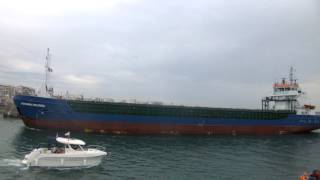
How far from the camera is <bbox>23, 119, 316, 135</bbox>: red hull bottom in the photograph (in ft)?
170

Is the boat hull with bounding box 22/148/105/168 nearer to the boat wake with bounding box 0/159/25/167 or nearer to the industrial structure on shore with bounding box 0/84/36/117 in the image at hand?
the boat wake with bounding box 0/159/25/167

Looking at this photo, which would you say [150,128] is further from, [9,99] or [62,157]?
[9,99]

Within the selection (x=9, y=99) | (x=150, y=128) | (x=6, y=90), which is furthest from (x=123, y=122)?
(x=6, y=90)

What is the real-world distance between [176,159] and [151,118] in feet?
74.5

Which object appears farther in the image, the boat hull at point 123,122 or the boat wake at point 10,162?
the boat hull at point 123,122

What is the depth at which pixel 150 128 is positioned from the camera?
5650 cm


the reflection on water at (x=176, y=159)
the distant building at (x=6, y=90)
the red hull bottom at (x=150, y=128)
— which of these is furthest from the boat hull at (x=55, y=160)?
the distant building at (x=6, y=90)

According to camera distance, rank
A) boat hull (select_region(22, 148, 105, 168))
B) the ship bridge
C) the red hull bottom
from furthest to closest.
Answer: the ship bridge
the red hull bottom
boat hull (select_region(22, 148, 105, 168))

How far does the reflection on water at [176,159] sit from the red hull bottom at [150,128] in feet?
8.70

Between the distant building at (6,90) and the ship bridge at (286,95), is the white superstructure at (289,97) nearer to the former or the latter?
the ship bridge at (286,95)

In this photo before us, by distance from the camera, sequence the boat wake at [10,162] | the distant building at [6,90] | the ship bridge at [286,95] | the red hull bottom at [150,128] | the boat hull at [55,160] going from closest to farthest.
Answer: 1. the boat hull at [55,160]
2. the boat wake at [10,162]
3. the red hull bottom at [150,128]
4. the ship bridge at [286,95]
5. the distant building at [6,90]

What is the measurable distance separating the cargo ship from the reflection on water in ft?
11.8

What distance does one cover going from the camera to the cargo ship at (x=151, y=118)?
51938 millimetres

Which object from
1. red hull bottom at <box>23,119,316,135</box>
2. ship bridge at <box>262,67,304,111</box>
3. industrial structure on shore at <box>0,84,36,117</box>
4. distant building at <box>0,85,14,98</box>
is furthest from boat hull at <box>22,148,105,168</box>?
distant building at <box>0,85,14,98</box>
